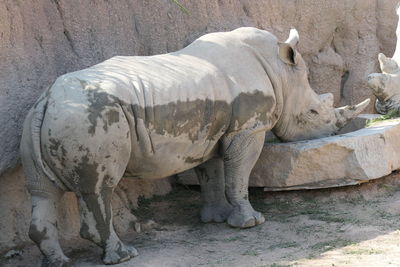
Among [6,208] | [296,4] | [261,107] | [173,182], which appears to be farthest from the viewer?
[296,4]

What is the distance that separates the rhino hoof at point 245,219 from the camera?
19.6 ft

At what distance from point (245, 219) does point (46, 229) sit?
174 cm

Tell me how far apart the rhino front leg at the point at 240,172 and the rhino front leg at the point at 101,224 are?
119 cm

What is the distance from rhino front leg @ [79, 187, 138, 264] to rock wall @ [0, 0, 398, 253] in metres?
0.70

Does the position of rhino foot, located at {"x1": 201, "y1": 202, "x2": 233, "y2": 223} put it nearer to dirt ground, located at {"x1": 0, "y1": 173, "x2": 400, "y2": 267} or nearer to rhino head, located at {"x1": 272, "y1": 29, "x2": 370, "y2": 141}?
dirt ground, located at {"x1": 0, "y1": 173, "x2": 400, "y2": 267}

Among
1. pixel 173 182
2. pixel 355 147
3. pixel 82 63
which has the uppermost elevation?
pixel 82 63

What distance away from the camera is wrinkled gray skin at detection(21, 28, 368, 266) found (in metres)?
4.92

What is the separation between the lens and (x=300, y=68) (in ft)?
21.4

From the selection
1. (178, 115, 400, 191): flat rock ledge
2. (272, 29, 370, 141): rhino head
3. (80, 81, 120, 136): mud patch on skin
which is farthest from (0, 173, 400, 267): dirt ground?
(80, 81, 120, 136): mud patch on skin

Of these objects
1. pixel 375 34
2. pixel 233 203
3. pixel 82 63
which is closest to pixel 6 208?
pixel 82 63

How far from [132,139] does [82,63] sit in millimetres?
1256

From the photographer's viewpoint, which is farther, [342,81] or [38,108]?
[342,81]

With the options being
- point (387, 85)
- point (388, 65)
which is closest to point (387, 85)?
point (387, 85)

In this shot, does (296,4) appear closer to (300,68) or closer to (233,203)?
(300,68)
